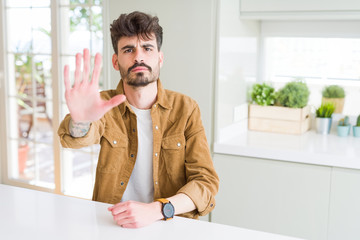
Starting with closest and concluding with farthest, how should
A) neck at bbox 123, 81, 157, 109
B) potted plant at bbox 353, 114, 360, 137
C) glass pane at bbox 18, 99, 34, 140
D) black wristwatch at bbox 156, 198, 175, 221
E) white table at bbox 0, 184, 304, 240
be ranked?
white table at bbox 0, 184, 304, 240 < black wristwatch at bbox 156, 198, 175, 221 < neck at bbox 123, 81, 157, 109 < potted plant at bbox 353, 114, 360, 137 < glass pane at bbox 18, 99, 34, 140

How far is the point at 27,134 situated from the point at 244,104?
12.8ft

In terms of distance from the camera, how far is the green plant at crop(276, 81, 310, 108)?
2.97 metres

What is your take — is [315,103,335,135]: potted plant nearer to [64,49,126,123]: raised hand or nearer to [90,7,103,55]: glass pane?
[90,7,103,55]: glass pane

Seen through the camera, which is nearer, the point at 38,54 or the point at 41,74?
the point at 38,54

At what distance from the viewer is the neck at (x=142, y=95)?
69.1 inches

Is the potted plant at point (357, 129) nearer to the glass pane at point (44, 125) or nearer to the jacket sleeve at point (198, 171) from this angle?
the jacket sleeve at point (198, 171)

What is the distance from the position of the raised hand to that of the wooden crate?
185 centimetres

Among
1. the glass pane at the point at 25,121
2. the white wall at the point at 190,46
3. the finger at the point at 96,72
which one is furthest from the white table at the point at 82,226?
the glass pane at the point at 25,121

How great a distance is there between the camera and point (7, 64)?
3.85 m

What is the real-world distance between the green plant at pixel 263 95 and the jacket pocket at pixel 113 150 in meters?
1.54

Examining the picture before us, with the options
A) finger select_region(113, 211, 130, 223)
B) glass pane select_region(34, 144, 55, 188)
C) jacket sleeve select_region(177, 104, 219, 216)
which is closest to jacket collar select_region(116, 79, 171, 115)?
jacket sleeve select_region(177, 104, 219, 216)

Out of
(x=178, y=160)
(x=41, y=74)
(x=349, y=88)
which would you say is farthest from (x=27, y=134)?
(x=178, y=160)

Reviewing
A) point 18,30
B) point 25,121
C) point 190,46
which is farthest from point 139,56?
point 25,121

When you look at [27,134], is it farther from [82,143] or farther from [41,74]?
[82,143]
